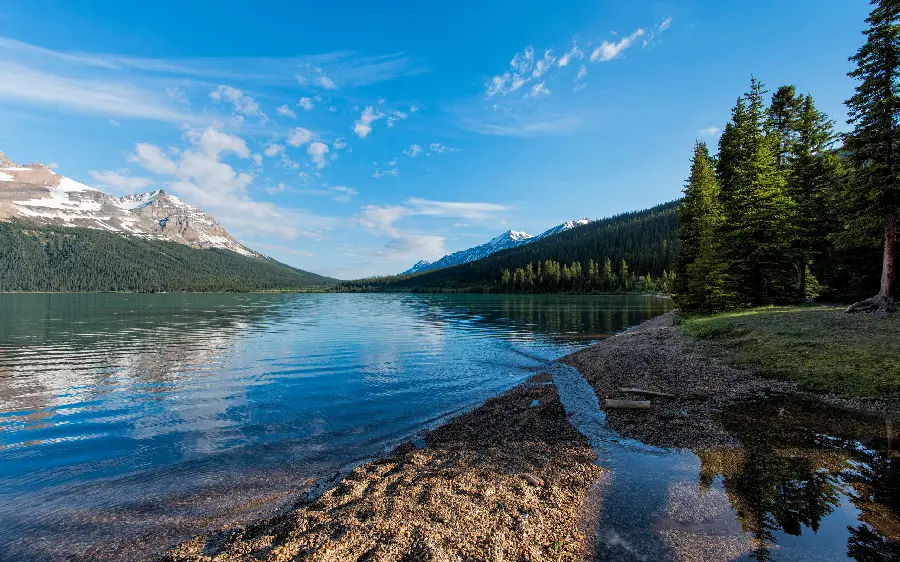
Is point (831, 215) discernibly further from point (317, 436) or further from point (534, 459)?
point (317, 436)

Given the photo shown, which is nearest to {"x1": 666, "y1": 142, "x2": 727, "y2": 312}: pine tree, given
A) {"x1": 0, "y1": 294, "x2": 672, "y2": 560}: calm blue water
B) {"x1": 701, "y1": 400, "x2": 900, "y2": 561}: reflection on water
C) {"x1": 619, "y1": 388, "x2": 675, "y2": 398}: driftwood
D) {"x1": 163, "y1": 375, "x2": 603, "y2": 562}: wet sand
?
{"x1": 0, "y1": 294, "x2": 672, "y2": 560}: calm blue water

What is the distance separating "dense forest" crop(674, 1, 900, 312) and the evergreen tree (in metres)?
0.13

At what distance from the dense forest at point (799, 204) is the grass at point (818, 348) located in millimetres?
5930

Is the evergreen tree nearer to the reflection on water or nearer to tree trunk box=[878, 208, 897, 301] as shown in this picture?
tree trunk box=[878, 208, 897, 301]

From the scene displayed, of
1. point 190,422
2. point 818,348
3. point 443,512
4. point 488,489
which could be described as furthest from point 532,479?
point 818,348

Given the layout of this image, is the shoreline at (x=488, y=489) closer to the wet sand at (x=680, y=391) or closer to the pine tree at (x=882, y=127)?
the wet sand at (x=680, y=391)

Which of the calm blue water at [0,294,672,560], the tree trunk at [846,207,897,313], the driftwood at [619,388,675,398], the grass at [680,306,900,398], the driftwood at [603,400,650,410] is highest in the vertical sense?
the tree trunk at [846,207,897,313]

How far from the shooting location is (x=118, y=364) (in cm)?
3200

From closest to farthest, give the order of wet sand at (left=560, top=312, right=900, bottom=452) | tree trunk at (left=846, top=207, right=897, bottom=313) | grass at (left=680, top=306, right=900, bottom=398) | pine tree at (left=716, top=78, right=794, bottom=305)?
wet sand at (left=560, top=312, right=900, bottom=452)
grass at (left=680, top=306, right=900, bottom=398)
tree trunk at (left=846, top=207, right=897, bottom=313)
pine tree at (left=716, top=78, right=794, bottom=305)

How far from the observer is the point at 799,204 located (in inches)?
1703

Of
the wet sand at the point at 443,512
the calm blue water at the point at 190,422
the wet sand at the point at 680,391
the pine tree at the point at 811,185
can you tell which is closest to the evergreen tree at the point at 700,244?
the pine tree at the point at 811,185

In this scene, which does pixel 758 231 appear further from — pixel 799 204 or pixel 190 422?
pixel 190 422

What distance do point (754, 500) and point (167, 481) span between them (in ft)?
52.4

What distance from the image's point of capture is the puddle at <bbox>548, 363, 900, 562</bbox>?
784 cm
